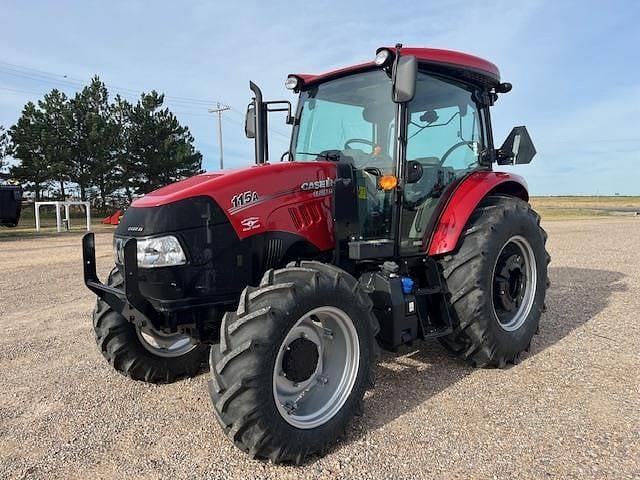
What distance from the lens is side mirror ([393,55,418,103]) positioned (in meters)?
3.37

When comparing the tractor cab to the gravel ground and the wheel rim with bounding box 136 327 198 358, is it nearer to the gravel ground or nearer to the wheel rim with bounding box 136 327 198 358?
the gravel ground

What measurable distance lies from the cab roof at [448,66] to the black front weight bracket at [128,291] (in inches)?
85.9

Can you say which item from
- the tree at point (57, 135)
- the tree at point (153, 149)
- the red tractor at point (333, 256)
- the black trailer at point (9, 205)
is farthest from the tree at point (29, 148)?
the red tractor at point (333, 256)

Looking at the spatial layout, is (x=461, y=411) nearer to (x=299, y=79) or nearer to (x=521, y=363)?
(x=521, y=363)

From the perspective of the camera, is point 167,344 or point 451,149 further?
point 451,149

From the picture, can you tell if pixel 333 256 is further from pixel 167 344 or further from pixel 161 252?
pixel 167 344

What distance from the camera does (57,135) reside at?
31.8 m

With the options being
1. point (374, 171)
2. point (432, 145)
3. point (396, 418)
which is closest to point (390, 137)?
point (374, 171)

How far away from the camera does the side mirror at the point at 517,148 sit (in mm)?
4914

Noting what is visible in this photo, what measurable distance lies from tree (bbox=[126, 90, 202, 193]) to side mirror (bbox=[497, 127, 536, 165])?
31.5m

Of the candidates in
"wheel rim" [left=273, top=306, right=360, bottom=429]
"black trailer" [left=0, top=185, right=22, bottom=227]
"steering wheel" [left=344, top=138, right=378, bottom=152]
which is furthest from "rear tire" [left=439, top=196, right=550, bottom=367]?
"black trailer" [left=0, top=185, right=22, bottom=227]

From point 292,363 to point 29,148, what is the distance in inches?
1351

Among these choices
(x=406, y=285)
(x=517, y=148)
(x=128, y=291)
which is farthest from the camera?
(x=517, y=148)

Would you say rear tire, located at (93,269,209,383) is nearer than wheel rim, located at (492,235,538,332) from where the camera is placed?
Yes
